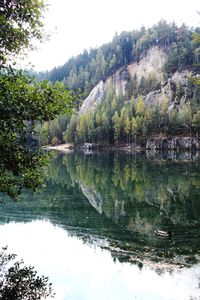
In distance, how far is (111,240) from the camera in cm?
2256

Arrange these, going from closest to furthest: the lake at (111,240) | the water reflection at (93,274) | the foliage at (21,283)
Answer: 1. the foliage at (21,283)
2. the water reflection at (93,274)
3. the lake at (111,240)

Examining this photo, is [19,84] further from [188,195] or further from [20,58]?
[188,195]

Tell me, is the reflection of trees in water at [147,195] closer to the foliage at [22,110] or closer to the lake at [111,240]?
the lake at [111,240]

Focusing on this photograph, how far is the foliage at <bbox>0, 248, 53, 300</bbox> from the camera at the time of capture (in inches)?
512

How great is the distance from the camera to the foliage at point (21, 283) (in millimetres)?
13015

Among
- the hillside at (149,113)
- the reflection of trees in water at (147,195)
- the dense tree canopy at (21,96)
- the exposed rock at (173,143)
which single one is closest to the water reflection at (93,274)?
the dense tree canopy at (21,96)

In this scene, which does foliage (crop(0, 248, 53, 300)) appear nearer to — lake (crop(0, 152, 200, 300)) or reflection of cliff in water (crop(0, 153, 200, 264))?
lake (crop(0, 152, 200, 300))

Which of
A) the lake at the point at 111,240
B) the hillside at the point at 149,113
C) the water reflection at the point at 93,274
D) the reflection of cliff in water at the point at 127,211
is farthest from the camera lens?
the hillside at the point at 149,113

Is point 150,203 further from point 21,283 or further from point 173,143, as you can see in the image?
point 173,143

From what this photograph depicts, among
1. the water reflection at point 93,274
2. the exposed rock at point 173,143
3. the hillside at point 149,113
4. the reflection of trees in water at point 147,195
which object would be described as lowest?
the water reflection at point 93,274

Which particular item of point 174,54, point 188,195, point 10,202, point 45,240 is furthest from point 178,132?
point 45,240

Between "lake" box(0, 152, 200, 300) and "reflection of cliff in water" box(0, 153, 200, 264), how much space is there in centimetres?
6

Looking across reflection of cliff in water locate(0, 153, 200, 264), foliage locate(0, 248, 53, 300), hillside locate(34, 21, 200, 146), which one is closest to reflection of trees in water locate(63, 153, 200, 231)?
reflection of cliff in water locate(0, 153, 200, 264)

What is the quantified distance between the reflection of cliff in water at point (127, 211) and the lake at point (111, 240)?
63 millimetres
